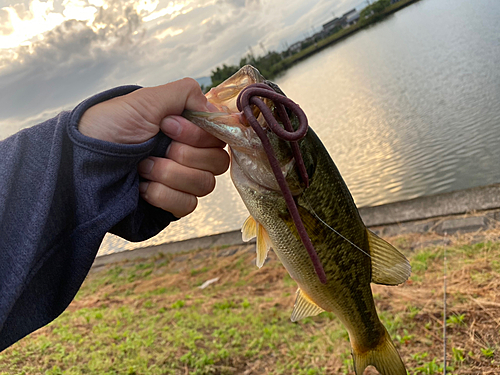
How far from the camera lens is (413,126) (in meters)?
12.0

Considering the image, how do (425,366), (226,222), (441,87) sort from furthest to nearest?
(441,87) < (226,222) < (425,366)

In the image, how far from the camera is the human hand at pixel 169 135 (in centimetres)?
179

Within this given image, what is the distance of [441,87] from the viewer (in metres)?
14.1

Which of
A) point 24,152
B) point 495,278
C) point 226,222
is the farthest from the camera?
point 226,222

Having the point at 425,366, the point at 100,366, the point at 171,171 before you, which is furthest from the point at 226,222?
the point at 171,171

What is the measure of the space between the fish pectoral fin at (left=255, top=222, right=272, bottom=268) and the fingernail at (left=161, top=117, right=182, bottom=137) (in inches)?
25.2

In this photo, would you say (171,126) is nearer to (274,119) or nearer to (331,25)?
(274,119)

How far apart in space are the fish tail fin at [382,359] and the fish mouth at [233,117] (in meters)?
1.39

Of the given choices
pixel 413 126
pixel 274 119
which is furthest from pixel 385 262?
pixel 413 126

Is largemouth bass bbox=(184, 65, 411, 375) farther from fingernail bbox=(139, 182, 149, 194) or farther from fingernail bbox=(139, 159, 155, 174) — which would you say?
fingernail bbox=(139, 182, 149, 194)

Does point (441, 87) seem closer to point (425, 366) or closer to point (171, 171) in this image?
point (425, 366)

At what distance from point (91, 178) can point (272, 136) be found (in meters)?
0.85

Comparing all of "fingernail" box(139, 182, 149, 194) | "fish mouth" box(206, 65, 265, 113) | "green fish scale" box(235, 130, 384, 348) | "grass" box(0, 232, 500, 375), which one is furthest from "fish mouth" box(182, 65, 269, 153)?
"grass" box(0, 232, 500, 375)

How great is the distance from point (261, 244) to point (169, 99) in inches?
35.7
